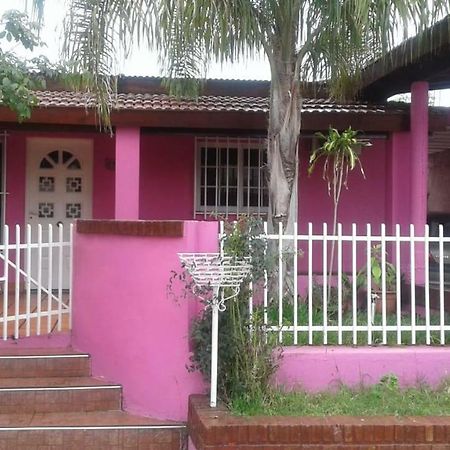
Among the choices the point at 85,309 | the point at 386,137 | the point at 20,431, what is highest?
the point at 386,137

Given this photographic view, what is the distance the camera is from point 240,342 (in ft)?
14.8

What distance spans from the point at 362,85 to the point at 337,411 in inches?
235

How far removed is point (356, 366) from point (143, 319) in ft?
5.92

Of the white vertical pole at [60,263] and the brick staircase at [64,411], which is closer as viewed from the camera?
the brick staircase at [64,411]

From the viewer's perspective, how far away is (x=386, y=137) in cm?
890

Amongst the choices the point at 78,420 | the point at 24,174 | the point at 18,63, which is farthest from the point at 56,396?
the point at 24,174

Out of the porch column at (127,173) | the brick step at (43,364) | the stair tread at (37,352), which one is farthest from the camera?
the porch column at (127,173)

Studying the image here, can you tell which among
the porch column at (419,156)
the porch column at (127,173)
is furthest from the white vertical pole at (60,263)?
the porch column at (419,156)

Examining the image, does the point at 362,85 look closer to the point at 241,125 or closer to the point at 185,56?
the point at 241,125

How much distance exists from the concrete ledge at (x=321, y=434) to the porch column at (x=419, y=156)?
4.55 meters

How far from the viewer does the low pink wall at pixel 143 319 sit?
483 cm

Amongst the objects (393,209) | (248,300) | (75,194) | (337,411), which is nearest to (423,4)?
(248,300)

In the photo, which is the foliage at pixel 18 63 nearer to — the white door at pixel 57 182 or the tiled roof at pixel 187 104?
the tiled roof at pixel 187 104

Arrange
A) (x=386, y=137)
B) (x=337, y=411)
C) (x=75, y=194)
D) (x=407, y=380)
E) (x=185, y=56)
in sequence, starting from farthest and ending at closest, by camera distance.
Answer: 1. (x=75, y=194)
2. (x=386, y=137)
3. (x=185, y=56)
4. (x=407, y=380)
5. (x=337, y=411)
